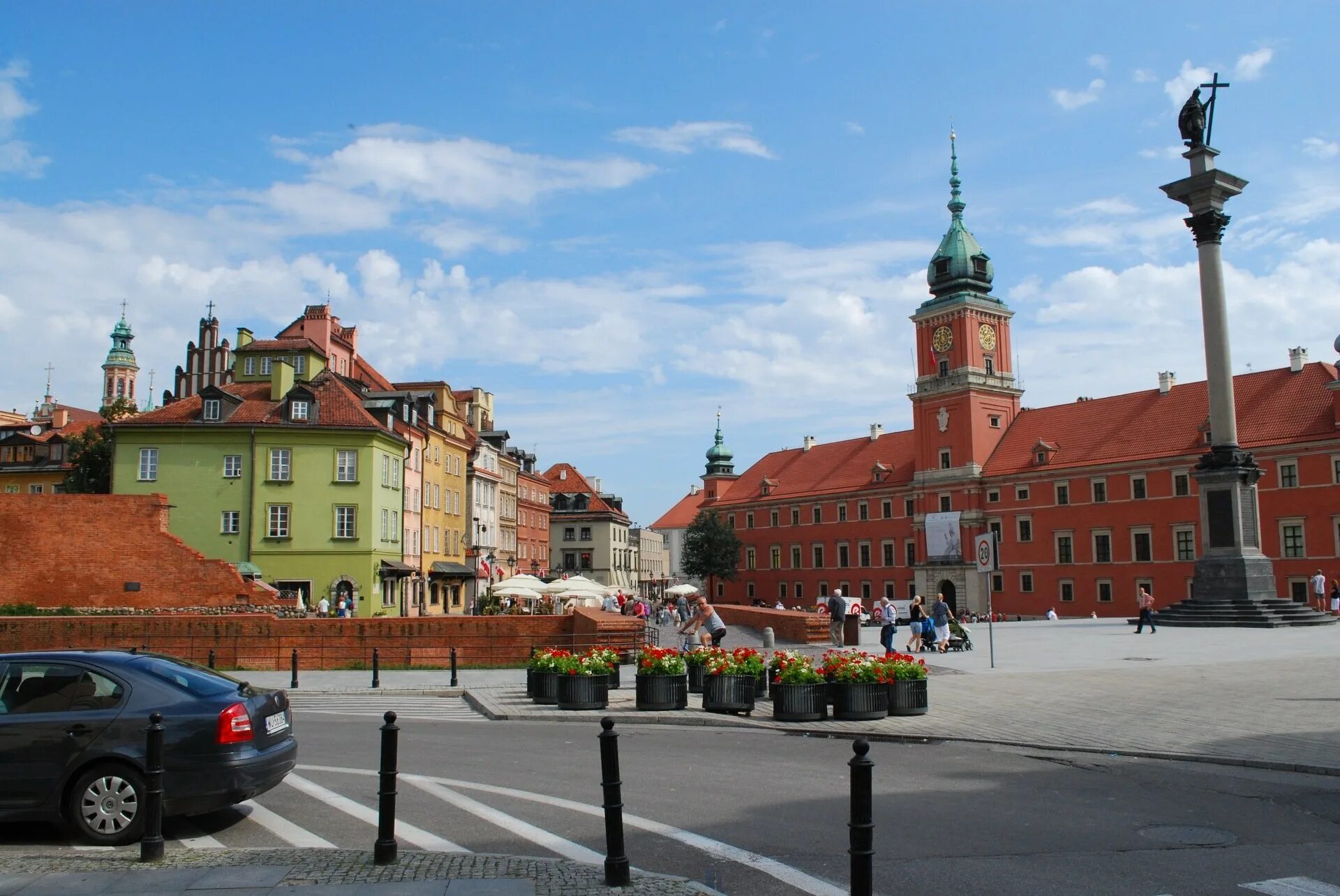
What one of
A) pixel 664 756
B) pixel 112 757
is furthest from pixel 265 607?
pixel 112 757

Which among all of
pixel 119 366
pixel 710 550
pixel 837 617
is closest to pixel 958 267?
pixel 710 550

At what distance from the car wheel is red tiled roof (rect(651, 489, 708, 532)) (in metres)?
142

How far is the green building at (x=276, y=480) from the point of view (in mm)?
45688

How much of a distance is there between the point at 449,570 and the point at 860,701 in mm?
46891

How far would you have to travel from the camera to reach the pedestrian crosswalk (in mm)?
17672

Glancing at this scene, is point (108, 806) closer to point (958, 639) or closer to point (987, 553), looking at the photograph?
point (987, 553)

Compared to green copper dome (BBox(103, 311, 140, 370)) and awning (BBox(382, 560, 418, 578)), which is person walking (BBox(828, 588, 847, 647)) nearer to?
awning (BBox(382, 560, 418, 578))

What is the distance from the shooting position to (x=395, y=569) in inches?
1940

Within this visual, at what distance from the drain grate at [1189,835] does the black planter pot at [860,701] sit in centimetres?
716

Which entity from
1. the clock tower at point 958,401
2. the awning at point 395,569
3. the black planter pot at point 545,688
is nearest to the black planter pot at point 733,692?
the black planter pot at point 545,688

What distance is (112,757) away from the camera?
8281 millimetres

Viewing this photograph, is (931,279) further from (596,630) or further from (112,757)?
(112,757)

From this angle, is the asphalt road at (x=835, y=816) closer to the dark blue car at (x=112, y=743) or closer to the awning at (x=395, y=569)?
the dark blue car at (x=112, y=743)

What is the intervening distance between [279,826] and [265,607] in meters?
30.0
